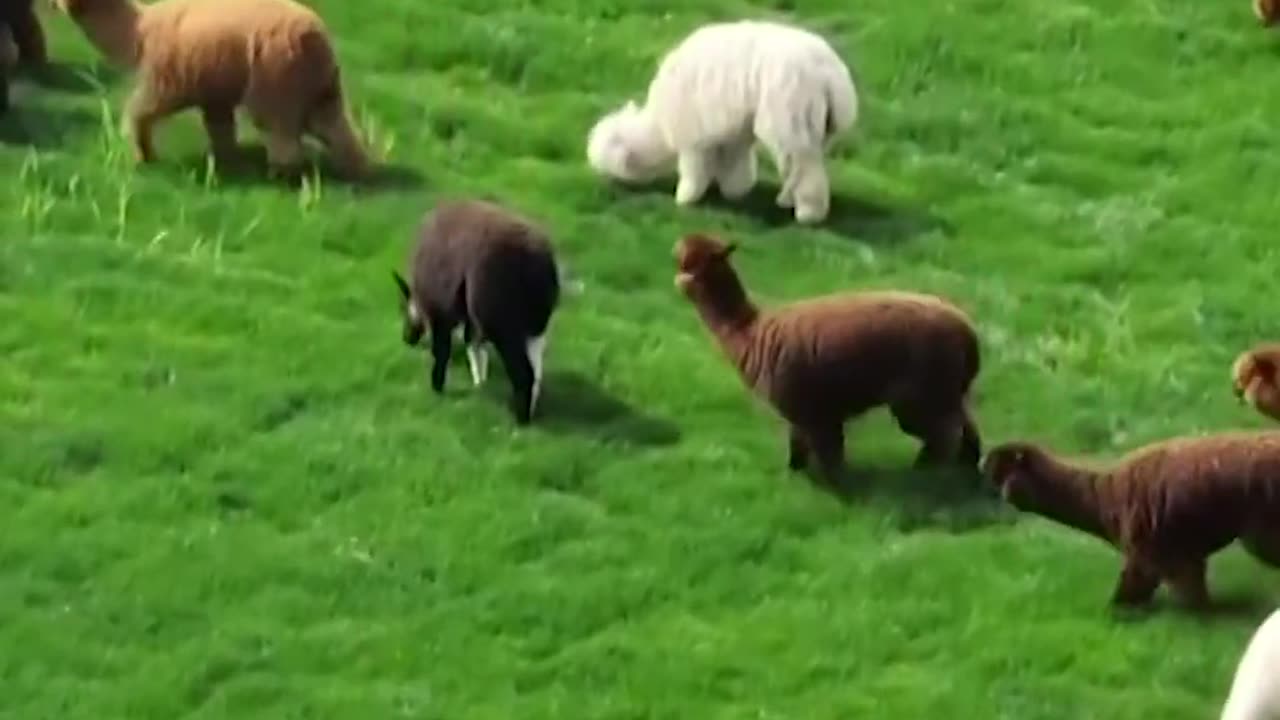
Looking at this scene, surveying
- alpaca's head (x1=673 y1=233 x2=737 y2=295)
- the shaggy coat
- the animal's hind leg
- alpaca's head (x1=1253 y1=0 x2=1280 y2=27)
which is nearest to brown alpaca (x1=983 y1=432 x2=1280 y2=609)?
alpaca's head (x1=673 y1=233 x2=737 y2=295)

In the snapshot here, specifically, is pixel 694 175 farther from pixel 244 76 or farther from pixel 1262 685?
pixel 1262 685

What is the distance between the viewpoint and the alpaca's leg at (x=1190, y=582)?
6.39 metres

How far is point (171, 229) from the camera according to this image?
8.14m

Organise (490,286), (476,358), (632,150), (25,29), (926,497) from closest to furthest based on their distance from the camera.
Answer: (926,497) < (490,286) < (476,358) < (632,150) < (25,29)

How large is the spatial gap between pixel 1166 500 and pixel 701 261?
1.28m

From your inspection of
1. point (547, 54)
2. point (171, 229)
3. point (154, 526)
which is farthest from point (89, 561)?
point (547, 54)

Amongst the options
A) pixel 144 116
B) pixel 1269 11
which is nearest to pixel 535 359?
pixel 144 116

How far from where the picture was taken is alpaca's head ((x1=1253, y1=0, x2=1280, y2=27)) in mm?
9750

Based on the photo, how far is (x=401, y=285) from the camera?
7.63m

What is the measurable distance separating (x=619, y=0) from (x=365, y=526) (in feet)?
11.4

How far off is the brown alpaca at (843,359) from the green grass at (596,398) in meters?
0.14

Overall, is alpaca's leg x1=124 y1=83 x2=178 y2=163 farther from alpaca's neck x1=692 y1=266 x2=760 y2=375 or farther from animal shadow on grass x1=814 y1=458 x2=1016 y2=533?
animal shadow on grass x1=814 y1=458 x2=1016 y2=533

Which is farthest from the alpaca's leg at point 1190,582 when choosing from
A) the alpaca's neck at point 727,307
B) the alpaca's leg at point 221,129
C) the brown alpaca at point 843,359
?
the alpaca's leg at point 221,129

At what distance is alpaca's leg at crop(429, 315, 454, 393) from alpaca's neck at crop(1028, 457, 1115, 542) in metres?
1.52
